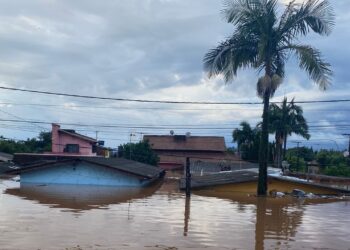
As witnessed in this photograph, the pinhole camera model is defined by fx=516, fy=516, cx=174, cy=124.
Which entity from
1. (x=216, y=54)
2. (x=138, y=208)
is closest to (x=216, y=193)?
(x=216, y=54)

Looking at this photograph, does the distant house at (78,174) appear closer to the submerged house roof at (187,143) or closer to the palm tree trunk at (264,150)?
the palm tree trunk at (264,150)

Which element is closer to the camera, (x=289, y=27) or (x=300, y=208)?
(x=300, y=208)

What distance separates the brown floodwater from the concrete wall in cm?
1029

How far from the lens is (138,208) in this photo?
70.8ft

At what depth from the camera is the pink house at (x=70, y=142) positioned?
63.6m

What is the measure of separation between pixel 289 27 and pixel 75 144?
41.6m

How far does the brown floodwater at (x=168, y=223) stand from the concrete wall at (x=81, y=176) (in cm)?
1029

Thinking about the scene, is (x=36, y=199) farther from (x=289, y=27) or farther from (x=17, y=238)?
(x=289, y=27)

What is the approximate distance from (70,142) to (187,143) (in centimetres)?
1458

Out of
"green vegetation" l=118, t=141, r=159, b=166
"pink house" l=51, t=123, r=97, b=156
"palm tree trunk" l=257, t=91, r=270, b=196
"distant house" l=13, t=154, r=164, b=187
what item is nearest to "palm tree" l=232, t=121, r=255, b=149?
"green vegetation" l=118, t=141, r=159, b=166

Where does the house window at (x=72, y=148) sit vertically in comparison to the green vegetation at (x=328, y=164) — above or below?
above

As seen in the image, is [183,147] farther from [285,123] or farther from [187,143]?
[285,123]

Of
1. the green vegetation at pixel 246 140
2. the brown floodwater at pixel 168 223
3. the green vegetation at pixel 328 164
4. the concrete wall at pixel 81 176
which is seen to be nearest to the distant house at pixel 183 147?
the green vegetation at pixel 246 140

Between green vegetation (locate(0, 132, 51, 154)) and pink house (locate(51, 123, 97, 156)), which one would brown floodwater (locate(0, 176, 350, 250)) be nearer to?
pink house (locate(51, 123, 97, 156))
